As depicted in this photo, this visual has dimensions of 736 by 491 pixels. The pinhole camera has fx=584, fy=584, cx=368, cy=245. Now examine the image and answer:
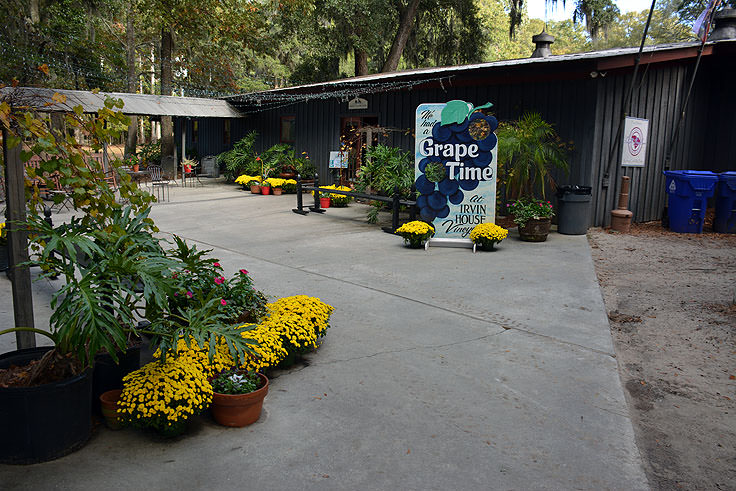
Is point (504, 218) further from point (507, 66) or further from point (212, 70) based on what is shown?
point (212, 70)

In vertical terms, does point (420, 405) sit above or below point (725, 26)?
below

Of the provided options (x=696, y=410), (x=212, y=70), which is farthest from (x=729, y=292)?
(x=212, y=70)

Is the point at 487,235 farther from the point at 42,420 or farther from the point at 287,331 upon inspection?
the point at 42,420

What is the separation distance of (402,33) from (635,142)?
1424cm

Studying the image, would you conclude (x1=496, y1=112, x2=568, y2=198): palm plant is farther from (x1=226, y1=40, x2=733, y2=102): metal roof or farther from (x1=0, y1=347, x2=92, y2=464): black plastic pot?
(x1=0, y1=347, x2=92, y2=464): black plastic pot

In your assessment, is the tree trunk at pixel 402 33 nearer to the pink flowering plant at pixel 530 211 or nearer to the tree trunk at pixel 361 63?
the tree trunk at pixel 361 63

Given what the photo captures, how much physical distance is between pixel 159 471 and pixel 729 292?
7372mm

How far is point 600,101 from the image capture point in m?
12.0

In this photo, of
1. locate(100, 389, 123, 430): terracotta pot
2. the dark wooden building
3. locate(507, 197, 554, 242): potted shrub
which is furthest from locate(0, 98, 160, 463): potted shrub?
the dark wooden building

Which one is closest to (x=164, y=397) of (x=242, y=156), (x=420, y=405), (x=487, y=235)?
(x=420, y=405)

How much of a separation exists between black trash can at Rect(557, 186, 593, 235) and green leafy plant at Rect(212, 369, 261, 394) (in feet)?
29.6

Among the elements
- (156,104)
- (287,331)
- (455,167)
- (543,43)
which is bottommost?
(287,331)

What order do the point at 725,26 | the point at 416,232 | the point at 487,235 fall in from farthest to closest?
the point at 725,26
the point at 416,232
the point at 487,235

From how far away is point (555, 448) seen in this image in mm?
3719
